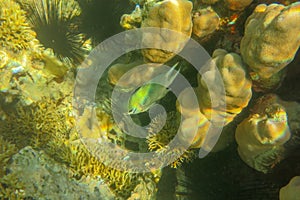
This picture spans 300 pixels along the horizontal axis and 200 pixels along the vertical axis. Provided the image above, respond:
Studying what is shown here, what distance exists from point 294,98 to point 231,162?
3.57 feet

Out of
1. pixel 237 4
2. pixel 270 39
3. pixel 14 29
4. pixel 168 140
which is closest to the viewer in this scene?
pixel 270 39

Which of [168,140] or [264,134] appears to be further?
[168,140]

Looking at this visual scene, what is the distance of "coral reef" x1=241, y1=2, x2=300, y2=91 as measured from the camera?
2252mm

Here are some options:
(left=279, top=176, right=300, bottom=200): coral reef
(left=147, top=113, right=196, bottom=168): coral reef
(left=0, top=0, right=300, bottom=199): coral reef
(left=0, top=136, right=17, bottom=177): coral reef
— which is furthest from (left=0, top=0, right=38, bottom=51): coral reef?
(left=279, top=176, right=300, bottom=200): coral reef

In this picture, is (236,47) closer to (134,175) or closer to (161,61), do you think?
(161,61)

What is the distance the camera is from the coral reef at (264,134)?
8.57 ft

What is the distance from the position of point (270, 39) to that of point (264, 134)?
93 centimetres

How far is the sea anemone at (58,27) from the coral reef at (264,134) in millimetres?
2549

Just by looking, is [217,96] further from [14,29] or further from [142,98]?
[14,29]

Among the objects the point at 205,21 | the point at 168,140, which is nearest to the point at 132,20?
the point at 205,21

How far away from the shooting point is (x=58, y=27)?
375cm

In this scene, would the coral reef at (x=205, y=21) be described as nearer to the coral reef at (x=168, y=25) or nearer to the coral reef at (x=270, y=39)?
the coral reef at (x=168, y=25)

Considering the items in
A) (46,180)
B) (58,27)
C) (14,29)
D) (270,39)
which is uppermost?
(14,29)

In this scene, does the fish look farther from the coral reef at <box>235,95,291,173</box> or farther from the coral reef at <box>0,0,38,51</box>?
the coral reef at <box>0,0,38,51</box>
